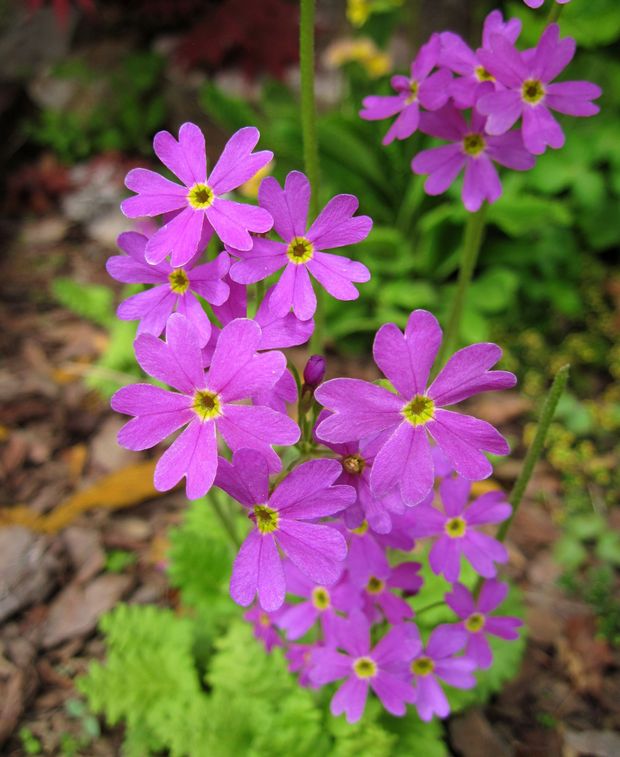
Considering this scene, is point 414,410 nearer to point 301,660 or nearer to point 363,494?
point 363,494

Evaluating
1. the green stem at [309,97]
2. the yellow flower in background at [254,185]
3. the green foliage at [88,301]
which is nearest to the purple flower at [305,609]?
the green stem at [309,97]

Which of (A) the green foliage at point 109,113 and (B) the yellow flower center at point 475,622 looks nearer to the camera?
(B) the yellow flower center at point 475,622

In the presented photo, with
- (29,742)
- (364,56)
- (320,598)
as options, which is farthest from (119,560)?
(364,56)

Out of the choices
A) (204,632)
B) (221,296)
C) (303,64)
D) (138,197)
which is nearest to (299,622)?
(204,632)

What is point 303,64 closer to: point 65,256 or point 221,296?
point 221,296

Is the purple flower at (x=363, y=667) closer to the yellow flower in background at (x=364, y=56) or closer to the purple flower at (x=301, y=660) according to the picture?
the purple flower at (x=301, y=660)

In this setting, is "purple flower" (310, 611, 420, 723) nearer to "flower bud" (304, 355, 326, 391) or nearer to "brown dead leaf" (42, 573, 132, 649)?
"flower bud" (304, 355, 326, 391)
